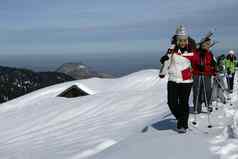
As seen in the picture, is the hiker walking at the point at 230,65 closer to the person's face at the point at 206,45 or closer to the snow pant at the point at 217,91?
the snow pant at the point at 217,91

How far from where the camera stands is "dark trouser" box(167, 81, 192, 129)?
969 centimetres

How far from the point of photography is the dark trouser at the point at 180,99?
969cm

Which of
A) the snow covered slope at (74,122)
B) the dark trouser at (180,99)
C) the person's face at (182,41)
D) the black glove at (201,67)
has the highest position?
the person's face at (182,41)

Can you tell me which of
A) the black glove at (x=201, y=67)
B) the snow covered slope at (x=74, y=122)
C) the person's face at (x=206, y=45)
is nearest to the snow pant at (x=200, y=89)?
the person's face at (x=206, y=45)

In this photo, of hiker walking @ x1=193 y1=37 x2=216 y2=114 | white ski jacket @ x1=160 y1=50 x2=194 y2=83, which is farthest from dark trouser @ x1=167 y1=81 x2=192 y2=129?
hiker walking @ x1=193 y1=37 x2=216 y2=114

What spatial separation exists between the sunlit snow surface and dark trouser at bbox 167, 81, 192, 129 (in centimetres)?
38

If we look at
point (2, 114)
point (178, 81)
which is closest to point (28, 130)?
point (2, 114)

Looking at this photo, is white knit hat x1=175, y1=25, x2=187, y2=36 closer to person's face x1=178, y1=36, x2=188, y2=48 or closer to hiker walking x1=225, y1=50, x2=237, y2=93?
person's face x1=178, y1=36, x2=188, y2=48

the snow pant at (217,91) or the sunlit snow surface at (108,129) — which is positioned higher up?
the snow pant at (217,91)

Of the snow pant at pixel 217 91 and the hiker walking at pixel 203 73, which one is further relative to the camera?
the snow pant at pixel 217 91

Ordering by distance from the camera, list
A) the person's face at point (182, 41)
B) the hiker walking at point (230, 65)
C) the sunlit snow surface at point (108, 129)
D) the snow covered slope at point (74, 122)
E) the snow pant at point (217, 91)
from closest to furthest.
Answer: the sunlit snow surface at point (108, 129) < the person's face at point (182, 41) < the snow covered slope at point (74, 122) < the snow pant at point (217, 91) < the hiker walking at point (230, 65)

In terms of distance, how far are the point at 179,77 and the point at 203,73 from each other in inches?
114

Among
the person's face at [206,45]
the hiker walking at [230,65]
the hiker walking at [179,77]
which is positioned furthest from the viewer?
the hiker walking at [230,65]

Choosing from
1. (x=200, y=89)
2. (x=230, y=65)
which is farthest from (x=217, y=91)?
(x=230, y=65)
